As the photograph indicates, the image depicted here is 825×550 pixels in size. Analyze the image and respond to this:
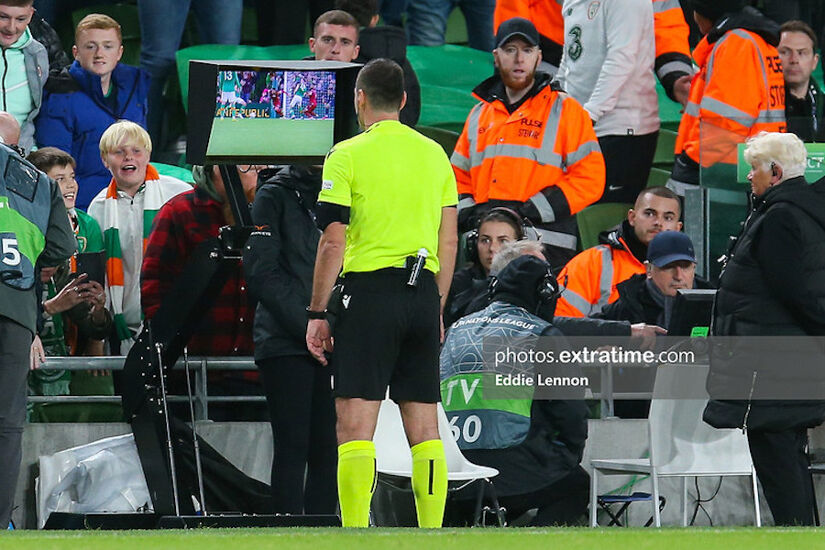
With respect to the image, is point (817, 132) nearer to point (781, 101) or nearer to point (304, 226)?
point (781, 101)

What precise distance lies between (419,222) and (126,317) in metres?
2.69

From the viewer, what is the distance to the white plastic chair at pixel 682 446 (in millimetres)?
7367

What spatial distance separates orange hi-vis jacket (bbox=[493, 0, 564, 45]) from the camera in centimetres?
1043

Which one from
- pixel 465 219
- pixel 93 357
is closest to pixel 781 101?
pixel 465 219

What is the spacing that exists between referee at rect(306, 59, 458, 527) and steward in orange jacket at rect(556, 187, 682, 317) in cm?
243

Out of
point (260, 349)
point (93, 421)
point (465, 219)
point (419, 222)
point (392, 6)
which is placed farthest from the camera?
point (392, 6)

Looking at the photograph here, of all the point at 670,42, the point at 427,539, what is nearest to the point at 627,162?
the point at 670,42

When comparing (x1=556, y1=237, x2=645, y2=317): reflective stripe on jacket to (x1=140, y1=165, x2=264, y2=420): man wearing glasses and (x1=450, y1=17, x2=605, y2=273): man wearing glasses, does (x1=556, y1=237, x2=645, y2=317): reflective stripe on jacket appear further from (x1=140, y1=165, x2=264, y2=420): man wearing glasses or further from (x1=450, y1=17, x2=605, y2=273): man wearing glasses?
(x1=140, y1=165, x2=264, y2=420): man wearing glasses

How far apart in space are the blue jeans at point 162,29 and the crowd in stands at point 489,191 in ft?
0.05

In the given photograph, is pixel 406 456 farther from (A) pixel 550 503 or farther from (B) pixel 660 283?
(B) pixel 660 283

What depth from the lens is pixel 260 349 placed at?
6848 millimetres

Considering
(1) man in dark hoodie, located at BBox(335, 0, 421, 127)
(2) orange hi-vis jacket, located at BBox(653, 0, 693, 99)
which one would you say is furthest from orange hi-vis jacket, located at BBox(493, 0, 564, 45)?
(1) man in dark hoodie, located at BBox(335, 0, 421, 127)

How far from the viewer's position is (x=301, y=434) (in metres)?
6.75

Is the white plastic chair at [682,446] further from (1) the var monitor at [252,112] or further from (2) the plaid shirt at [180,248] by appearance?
(1) the var monitor at [252,112]
